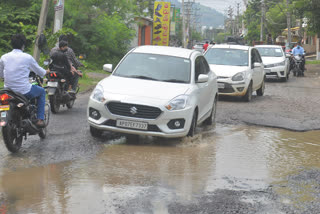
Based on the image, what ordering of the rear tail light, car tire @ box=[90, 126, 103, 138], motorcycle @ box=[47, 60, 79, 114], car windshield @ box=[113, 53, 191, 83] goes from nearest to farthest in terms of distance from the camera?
the rear tail light
car tire @ box=[90, 126, 103, 138]
car windshield @ box=[113, 53, 191, 83]
motorcycle @ box=[47, 60, 79, 114]

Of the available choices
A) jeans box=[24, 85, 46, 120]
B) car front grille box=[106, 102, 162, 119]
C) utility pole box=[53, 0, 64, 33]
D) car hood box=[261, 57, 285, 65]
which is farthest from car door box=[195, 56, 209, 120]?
car hood box=[261, 57, 285, 65]

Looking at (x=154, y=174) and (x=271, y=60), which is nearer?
(x=154, y=174)

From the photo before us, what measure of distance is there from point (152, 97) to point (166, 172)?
6.22 ft

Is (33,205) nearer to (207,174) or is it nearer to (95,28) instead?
(207,174)

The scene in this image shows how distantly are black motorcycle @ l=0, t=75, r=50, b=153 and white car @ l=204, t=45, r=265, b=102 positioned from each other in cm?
795

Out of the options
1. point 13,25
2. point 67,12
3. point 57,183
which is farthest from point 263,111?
point 67,12

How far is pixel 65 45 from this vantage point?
11.6 m

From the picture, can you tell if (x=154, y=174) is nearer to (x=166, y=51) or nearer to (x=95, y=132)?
(x=95, y=132)

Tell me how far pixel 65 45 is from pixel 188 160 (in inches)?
202

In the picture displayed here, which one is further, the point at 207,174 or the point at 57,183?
the point at 207,174

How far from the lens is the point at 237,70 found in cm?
1538

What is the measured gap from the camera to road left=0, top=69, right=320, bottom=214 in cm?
534

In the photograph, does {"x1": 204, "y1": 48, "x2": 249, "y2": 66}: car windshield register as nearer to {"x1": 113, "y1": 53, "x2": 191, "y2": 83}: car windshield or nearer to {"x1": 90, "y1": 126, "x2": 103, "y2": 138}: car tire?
{"x1": 113, "y1": 53, "x2": 191, "y2": 83}: car windshield

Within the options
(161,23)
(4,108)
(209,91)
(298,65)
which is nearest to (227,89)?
(209,91)
